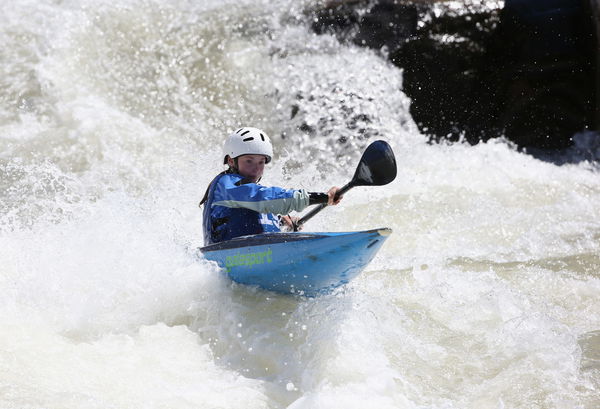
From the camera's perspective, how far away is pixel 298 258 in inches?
158

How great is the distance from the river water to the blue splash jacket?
0.24 m

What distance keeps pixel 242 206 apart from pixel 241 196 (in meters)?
0.08

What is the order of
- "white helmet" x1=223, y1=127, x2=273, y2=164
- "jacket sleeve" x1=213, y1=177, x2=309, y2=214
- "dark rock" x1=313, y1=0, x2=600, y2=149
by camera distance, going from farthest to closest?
"dark rock" x1=313, y1=0, x2=600, y2=149 < "white helmet" x1=223, y1=127, x2=273, y2=164 < "jacket sleeve" x1=213, y1=177, x2=309, y2=214

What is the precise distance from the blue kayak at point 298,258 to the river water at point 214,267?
102mm

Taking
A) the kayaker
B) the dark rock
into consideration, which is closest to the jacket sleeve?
the kayaker

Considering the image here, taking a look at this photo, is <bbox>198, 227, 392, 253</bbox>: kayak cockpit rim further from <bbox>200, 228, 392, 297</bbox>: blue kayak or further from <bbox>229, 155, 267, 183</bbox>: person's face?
<bbox>229, 155, 267, 183</bbox>: person's face

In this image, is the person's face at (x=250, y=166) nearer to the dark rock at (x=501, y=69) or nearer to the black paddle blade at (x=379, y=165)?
the black paddle blade at (x=379, y=165)

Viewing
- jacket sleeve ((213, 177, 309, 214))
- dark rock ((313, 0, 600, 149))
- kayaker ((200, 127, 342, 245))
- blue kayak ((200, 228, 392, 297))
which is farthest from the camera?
dark rock ((313, 0, 600, 149))

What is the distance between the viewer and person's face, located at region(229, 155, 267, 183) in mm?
4414

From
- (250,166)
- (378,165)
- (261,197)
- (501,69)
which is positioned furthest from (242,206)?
(501,69)

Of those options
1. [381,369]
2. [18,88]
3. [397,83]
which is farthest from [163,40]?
[381,369]

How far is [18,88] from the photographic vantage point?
8.05m

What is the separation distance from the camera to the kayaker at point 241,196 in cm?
416

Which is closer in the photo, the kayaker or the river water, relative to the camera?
the river water
